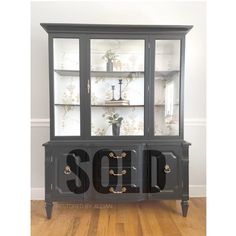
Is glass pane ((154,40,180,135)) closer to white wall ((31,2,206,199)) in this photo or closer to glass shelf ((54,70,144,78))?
glass shelf ((54,70,144,78))

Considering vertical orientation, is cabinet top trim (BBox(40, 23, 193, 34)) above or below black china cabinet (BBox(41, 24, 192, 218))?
above

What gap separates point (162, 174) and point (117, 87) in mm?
1052

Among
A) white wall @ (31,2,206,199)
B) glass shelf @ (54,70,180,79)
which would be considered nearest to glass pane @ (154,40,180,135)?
glass shelf @ (54,70,180,79)

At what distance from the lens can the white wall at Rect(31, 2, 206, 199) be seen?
2.82m

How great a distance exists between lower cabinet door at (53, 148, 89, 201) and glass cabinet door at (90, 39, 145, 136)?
0.30 m

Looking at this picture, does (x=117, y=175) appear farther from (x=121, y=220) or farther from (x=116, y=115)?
(x=116, y=115)

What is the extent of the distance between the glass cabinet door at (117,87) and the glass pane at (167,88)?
171 mm

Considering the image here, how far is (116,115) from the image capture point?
2568 millimetres

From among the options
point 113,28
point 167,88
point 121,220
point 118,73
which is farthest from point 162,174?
point 113,28

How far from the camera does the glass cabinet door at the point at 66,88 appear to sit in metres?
2.42

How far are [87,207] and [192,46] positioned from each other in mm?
2328

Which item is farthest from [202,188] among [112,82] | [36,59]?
[36,59]

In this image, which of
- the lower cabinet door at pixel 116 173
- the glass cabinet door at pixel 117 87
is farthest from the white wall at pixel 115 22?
the lower cabinet door at pixel 116 173
